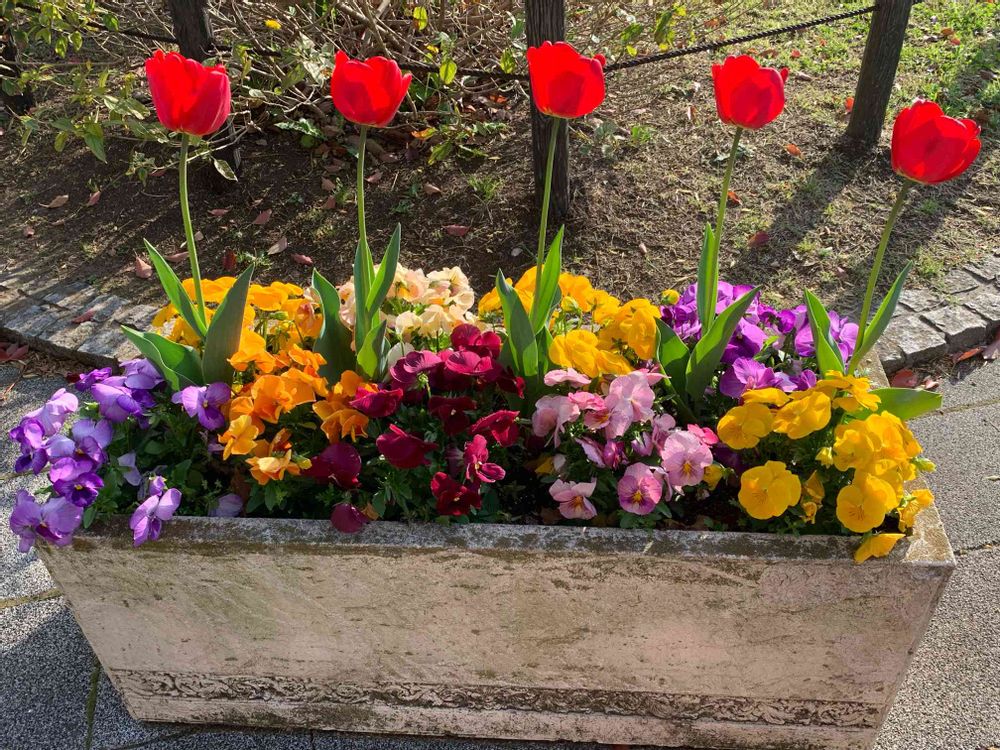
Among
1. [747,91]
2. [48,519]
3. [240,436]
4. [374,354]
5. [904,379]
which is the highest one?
[747,91]

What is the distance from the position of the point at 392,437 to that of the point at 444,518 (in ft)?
0.64

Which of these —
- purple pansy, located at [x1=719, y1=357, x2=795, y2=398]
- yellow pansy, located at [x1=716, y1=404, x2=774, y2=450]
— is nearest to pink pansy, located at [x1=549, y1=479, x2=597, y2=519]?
yellow pansy, located at [x1=716, y1=404, x2=774, y2=450]

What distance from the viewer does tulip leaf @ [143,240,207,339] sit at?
76.8 inches

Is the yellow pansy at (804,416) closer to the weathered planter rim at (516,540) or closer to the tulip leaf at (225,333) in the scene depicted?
the weathered planter rim at (516,540)

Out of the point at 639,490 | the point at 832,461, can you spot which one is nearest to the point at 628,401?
the point at 639,490

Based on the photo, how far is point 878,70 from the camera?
13.0 ft

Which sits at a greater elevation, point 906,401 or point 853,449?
point 906,401

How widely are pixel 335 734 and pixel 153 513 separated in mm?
785

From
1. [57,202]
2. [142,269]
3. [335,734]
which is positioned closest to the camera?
[335,734]

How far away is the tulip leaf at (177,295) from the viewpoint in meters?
1.95

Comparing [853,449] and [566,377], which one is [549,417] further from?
[853,449]

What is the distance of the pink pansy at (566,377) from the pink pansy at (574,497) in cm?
20

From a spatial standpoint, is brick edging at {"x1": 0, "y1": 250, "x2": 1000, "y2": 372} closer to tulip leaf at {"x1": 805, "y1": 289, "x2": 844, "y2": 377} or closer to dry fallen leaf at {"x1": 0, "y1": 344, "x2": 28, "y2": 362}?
dry fallen leaf at {"x1": 0, "y1": 344, "x2": 28, "y2": 362}

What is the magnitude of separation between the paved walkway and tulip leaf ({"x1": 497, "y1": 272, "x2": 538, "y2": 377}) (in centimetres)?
90
